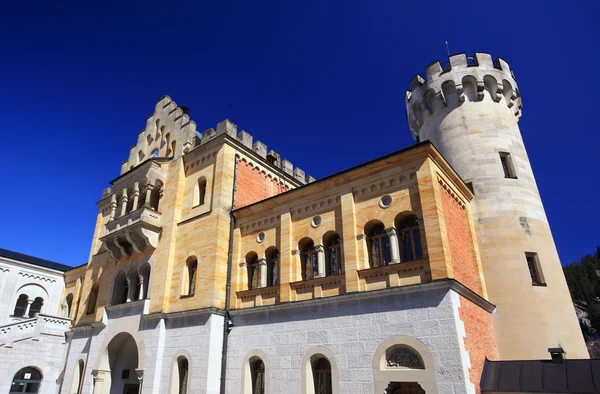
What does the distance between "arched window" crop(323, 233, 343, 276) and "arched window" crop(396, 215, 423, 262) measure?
8.13ft

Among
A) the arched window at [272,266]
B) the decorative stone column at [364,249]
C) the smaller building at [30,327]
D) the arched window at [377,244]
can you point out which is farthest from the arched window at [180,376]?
the smaller building at [30,327]

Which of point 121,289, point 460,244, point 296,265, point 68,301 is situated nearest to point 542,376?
point 460,244

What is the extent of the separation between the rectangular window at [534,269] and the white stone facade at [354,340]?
6.44m

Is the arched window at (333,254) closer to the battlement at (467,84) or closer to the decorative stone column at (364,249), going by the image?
the decorative stone column at (364,249)

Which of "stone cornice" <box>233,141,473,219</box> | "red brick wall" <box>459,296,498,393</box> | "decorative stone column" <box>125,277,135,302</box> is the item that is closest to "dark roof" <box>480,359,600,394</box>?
"red brick wall" <box>459,296,498,393</box>

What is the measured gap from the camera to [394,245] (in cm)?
1373

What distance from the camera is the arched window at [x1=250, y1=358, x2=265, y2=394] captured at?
50.5 ft

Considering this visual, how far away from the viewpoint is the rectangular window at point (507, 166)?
1864 centimetres

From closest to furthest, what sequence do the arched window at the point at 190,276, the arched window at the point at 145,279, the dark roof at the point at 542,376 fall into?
1. the dark roof at the point at 542,376
2. the arched window at the point at 190,276
3. the arched window at the point at 145,279

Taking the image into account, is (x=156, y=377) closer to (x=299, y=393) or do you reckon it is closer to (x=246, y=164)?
(x=299, y=393)

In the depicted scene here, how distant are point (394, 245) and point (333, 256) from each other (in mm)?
2797

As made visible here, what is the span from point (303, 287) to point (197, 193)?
879cm

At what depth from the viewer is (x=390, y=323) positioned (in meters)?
12.6

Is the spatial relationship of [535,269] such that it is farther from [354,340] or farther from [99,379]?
[99,379]
